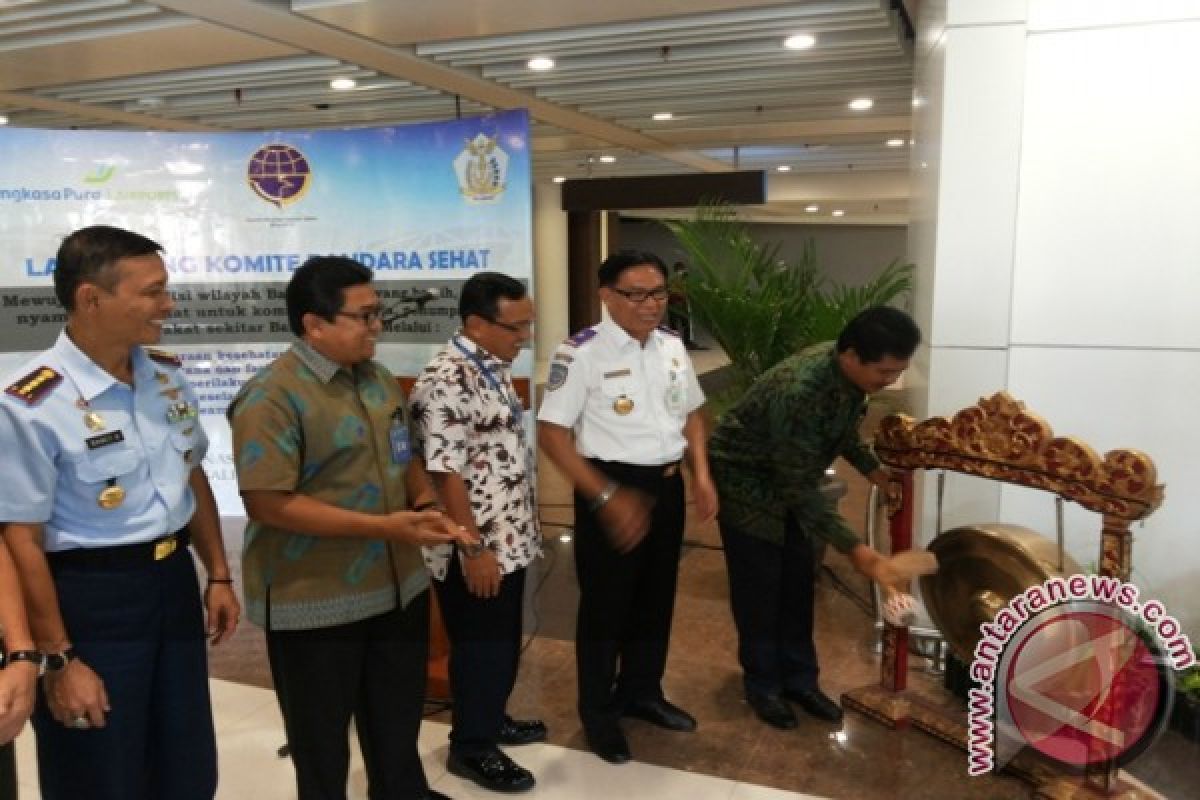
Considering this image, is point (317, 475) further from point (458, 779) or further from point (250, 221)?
point (250, 221)

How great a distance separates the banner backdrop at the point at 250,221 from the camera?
306 centimetres

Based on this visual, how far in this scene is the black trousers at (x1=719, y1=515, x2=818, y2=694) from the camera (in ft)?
8.52

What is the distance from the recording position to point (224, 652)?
317cm

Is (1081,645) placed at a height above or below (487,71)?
below

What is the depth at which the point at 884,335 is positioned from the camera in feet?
7.00

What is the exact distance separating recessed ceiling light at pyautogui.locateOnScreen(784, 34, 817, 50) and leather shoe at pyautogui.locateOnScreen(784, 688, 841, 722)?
8.92 ft

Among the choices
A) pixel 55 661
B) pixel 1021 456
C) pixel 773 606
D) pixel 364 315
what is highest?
pixel 364 315

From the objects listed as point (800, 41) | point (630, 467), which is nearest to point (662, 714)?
point (630, 467)

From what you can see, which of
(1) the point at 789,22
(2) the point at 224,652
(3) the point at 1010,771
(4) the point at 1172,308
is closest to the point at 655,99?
(1) the point at 789,22

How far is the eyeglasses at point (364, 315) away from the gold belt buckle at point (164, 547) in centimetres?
52

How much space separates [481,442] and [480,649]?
53cm

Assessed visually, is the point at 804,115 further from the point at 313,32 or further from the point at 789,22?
the point at 313,32

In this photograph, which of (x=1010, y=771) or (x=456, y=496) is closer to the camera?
(x=456, y=496)

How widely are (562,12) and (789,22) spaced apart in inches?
36.5
